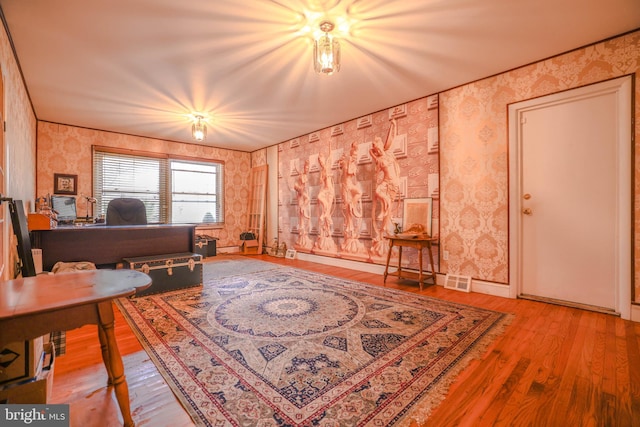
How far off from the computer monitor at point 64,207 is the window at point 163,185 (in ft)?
1.89

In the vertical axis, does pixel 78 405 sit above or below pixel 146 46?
below

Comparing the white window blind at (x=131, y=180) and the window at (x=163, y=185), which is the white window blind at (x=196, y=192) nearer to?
the window at (x=163, y=185)

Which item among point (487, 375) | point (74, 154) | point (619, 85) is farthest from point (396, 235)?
point (74, 154)

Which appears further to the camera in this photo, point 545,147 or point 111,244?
point 111,244

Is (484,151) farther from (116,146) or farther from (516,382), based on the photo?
(116,146)

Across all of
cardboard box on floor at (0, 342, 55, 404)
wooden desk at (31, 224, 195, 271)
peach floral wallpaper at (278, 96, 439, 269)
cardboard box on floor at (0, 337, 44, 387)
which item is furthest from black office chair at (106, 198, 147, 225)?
cardboard box on floor at (0, 342, 55, 404)

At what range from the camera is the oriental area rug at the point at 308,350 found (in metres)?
1.40

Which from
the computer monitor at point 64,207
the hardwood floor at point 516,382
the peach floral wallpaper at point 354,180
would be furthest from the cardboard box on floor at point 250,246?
the hardwood floor at point 516,382

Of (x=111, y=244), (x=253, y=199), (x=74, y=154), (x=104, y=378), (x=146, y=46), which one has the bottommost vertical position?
(x=104, y=378)

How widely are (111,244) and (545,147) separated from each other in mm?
5052

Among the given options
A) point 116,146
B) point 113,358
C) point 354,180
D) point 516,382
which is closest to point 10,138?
point 113,358

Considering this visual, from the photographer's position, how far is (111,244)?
11.1 ft

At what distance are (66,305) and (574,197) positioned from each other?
13.1ft

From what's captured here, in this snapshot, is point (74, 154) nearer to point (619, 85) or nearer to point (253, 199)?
point (253, 199)
